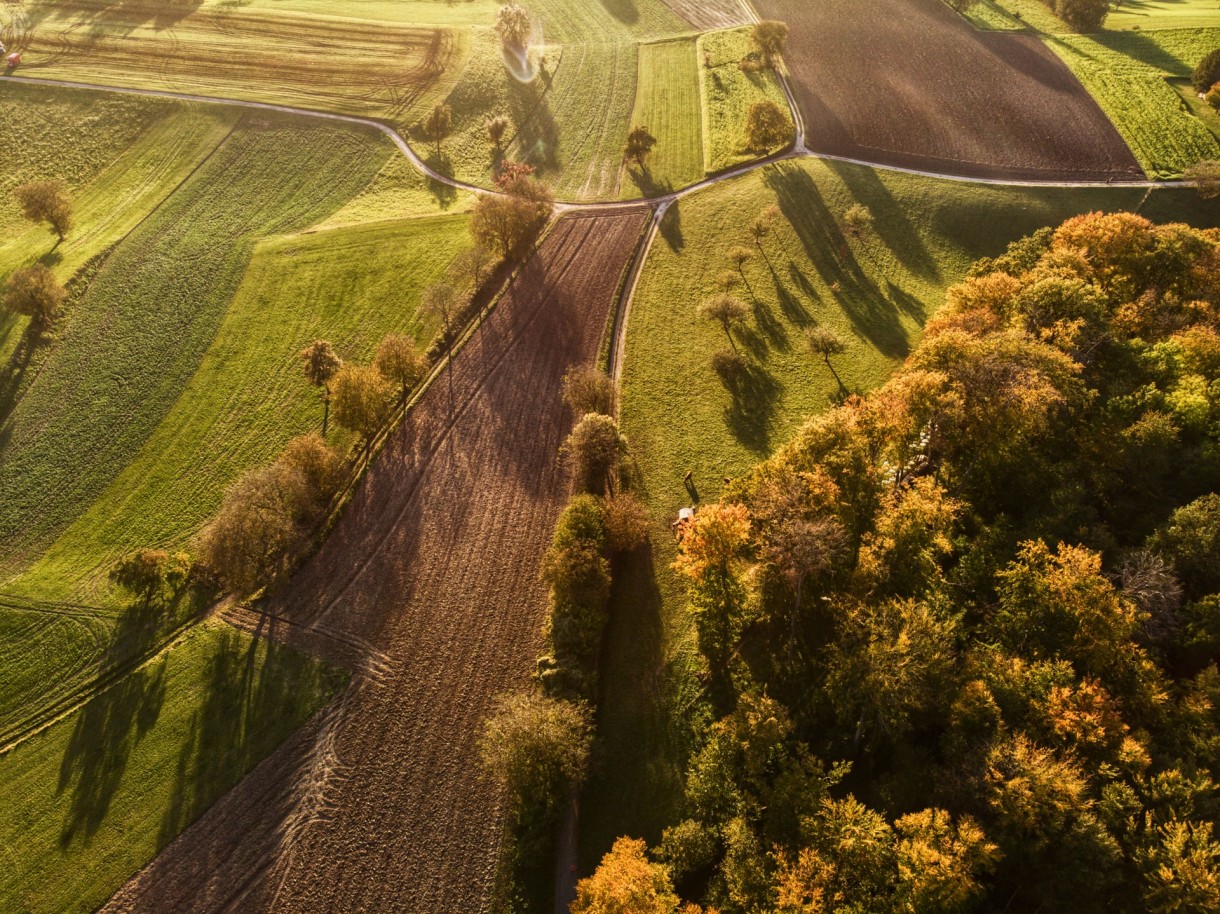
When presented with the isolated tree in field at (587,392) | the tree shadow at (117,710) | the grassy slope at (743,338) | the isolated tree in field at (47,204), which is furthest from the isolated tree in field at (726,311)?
the isolated tree in field at (47,204)

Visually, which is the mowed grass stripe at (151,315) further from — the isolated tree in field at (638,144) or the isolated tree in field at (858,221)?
the isolated tree in field at (858,221)

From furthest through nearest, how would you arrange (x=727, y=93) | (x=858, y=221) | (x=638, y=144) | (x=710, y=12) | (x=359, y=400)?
1. (x=710, y=12)
2. (x=727, y=93)
3. (x=638, y=144)
4. (x=858, y=221)
5. (x=359, y=400)

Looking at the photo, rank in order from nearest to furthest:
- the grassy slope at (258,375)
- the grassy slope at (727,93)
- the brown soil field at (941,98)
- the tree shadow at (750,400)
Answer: the grassy slope at (258,375) < the tree shadow at (750,400) < the brown soil field at (941,98) < the grassy slope at (727,93)

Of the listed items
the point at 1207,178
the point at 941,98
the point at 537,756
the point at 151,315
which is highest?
the point at 941,98

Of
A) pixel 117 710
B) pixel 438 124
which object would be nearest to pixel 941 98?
pixel 438 124

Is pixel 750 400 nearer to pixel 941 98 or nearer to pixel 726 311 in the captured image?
pixel 726 311

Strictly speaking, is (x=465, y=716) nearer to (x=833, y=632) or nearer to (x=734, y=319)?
(x=833, y=632)

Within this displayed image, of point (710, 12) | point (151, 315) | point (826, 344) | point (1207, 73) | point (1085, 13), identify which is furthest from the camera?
point (710, 12)
